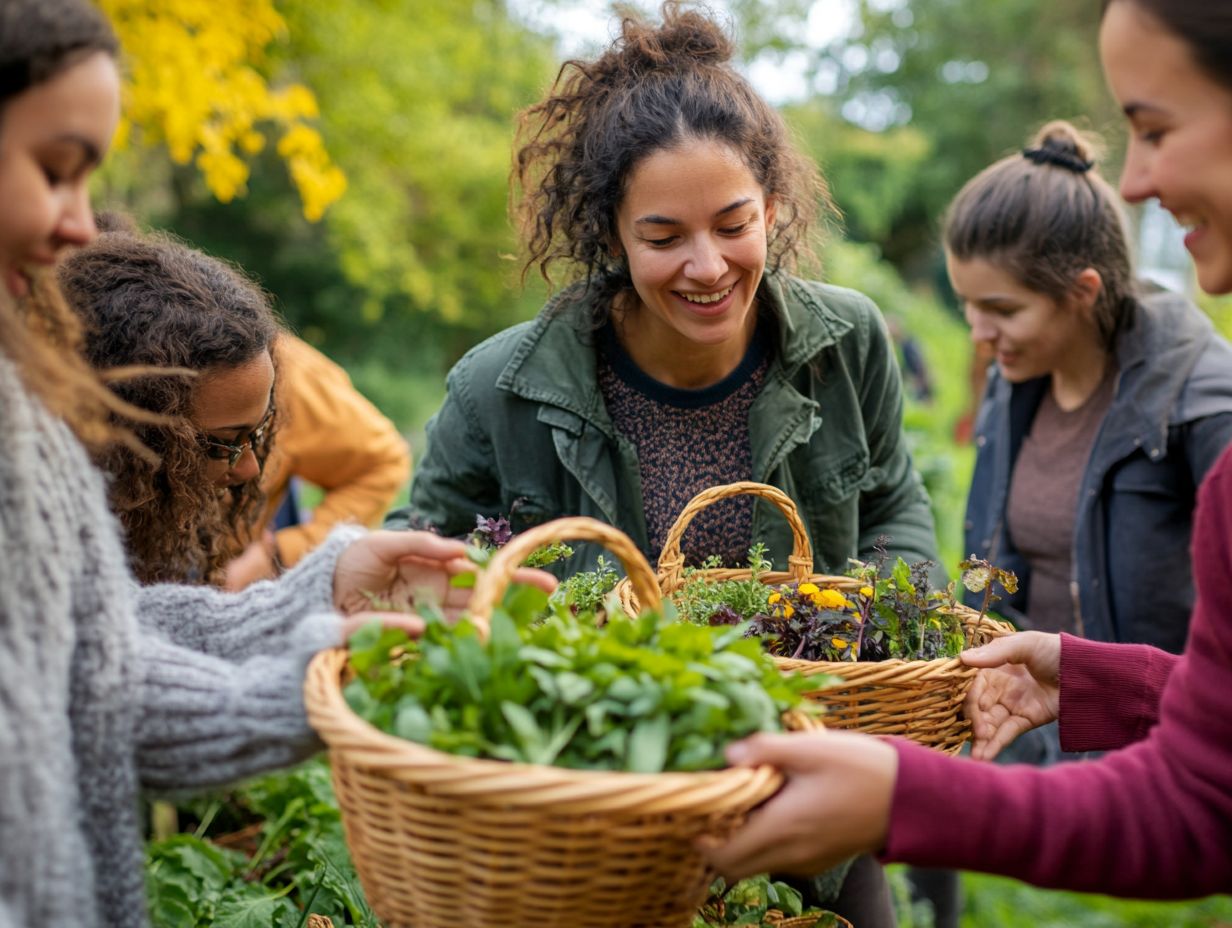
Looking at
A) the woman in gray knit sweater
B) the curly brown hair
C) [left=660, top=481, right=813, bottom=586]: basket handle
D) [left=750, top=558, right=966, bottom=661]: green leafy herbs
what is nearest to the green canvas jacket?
[left=660, top=481, right=813, bottom=586]: basket handle

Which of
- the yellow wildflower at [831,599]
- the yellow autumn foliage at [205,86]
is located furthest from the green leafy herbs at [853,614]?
the yellow autumn foliage at [205,86]

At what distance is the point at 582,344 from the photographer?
2682 millimetres

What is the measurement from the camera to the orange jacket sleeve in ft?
12.0

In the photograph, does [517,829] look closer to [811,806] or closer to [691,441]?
[811,806]

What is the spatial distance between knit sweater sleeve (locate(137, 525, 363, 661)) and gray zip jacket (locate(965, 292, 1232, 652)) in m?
2.15

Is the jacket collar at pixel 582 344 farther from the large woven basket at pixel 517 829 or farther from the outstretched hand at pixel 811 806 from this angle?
the outstretched hand at pixel 811 806

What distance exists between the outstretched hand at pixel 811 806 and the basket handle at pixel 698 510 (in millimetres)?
724

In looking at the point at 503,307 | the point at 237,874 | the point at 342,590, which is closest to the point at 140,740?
the point at 342,590

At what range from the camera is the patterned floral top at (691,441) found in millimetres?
2615

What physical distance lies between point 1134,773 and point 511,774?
2.62 ft

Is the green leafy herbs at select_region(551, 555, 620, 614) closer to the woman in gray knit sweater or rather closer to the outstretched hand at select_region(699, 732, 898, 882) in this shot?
the woman in gray knit sweater

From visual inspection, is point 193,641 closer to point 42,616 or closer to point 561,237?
point 42,616

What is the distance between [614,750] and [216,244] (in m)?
14.5

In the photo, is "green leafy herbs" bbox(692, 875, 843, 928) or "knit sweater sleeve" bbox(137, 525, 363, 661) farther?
"green leafy herbs" bbox(692, 875, 843, 928)
